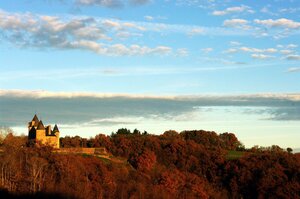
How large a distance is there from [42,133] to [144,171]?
2120cm

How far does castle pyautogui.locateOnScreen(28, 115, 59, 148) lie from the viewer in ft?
308

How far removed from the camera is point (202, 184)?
99.9 meters

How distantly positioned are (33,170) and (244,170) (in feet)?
148

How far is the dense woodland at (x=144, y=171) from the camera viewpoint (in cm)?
7819

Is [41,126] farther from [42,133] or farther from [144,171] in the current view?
[144,171]

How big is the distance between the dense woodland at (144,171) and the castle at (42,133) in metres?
2.71

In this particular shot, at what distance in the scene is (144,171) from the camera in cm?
10238

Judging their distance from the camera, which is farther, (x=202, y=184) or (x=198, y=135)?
(x=198, y=135)

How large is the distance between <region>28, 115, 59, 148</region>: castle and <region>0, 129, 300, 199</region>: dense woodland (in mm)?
2710

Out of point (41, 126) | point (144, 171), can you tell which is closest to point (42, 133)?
point (41, 126)

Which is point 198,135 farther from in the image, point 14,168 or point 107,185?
point 14,168

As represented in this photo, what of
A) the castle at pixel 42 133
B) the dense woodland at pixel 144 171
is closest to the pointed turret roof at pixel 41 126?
the castle at pixel 42 133

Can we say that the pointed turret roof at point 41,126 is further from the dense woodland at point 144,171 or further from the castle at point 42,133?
the dense woodland at point 144,171

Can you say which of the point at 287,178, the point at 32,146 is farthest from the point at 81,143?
the point at 287,178
